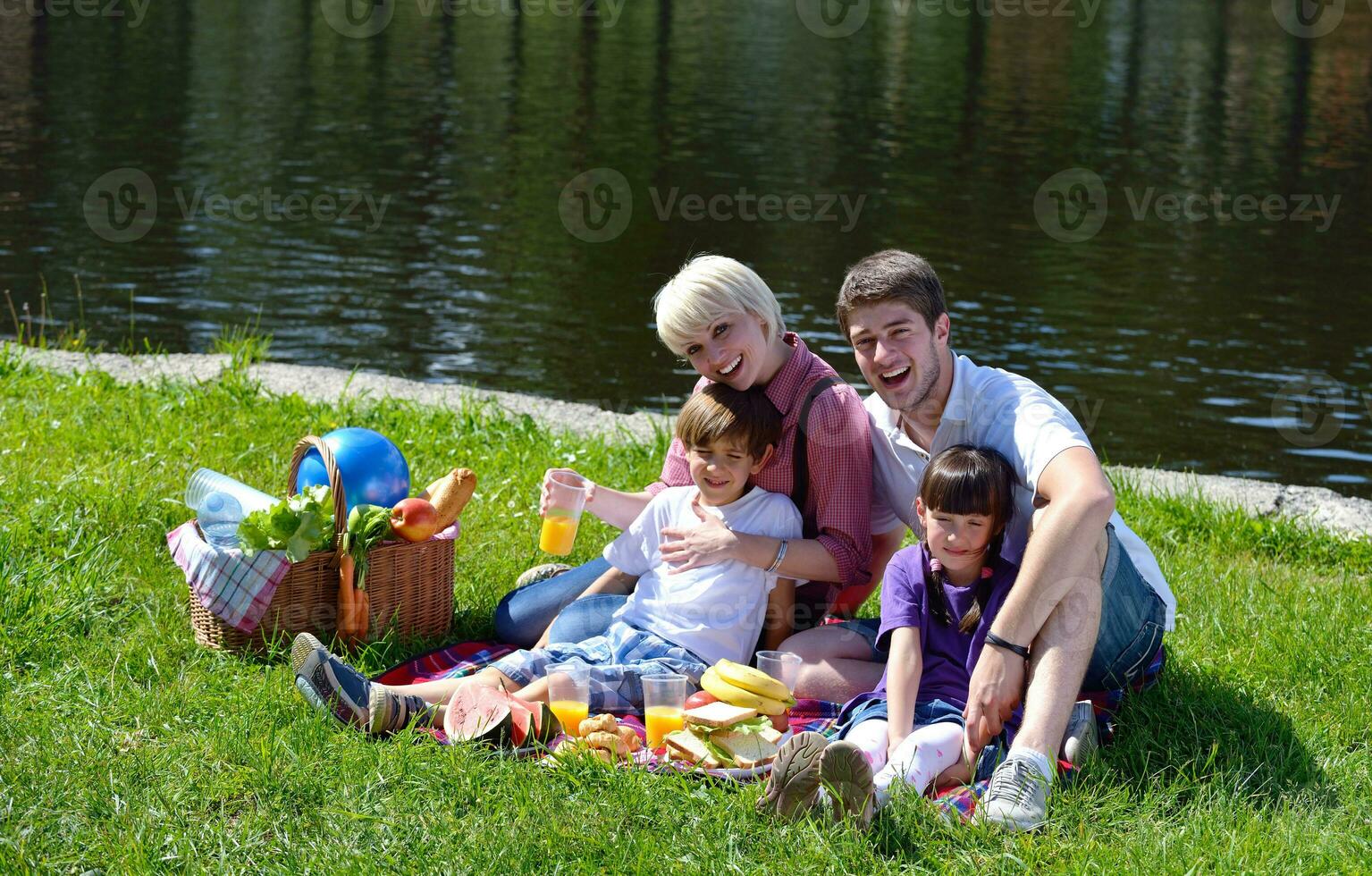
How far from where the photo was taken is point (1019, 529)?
3.96 meters

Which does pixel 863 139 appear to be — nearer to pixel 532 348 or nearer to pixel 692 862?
pixel 532 348

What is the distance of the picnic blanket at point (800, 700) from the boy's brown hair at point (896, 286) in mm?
1200

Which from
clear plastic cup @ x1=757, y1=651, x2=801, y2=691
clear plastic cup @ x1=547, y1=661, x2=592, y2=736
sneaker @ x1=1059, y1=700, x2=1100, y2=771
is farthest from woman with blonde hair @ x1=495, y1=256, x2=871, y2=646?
sneaker @ x1=1059, y1=700, x2=1100, y2=771

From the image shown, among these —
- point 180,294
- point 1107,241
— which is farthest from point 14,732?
point 1107,241

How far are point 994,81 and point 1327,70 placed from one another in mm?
7913

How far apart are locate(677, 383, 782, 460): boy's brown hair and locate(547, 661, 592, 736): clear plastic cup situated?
84 centimetres

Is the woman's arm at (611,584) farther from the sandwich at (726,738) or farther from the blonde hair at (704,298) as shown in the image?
the sandwich at (726,738)

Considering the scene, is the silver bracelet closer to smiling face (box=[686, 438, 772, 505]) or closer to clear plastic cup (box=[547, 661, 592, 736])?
smiling face (box=[686, 438, 772, 505])

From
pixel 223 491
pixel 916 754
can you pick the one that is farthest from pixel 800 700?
pixel 223 491

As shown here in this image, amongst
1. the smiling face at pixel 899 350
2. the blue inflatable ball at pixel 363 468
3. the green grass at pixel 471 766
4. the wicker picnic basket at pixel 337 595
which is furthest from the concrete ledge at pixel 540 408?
the smiling face at pixel 899 350

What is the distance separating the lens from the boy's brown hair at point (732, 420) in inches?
168

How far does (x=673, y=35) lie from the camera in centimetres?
3372

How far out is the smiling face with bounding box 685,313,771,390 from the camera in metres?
4.28

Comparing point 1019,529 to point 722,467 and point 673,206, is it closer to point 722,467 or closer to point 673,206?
point 722,467
